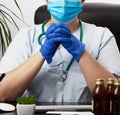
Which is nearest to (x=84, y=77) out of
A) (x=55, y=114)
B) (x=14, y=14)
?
(x=55, y=114)

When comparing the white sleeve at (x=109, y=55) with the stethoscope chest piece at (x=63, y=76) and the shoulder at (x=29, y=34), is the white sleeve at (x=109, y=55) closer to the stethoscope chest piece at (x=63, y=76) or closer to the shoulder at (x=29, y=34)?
the stethoscope chest piece at (x=63, y=76)

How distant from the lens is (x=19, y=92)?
1474mm

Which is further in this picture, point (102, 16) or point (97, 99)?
point (102, 16)

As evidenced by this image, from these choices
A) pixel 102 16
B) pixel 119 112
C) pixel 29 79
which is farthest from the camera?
pixel 102 16

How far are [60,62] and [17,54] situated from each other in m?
0.21

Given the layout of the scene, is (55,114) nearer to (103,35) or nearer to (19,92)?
(19,92)

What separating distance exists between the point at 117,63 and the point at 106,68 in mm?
61

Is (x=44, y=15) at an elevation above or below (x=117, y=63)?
above


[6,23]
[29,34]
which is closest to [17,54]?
[29,34]

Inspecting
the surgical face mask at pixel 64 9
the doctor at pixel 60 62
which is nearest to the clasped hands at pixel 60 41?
the doctor at pixel 60 62

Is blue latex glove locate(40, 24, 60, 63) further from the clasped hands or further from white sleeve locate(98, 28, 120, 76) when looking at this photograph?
white sleeve locate(98, 28, 120, 76)

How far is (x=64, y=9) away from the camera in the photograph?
1.40 m

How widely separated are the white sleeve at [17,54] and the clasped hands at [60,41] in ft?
0.69

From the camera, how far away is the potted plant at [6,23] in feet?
7.35
